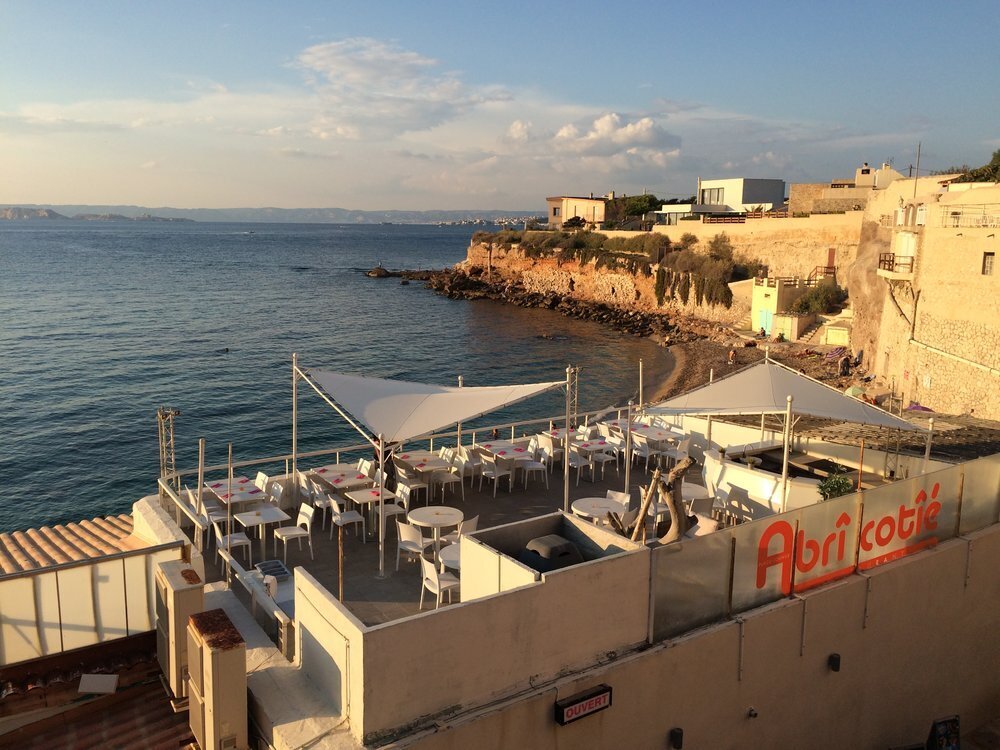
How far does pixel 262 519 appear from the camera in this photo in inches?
366

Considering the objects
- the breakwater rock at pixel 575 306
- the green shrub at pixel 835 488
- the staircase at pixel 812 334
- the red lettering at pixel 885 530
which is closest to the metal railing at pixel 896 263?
the staircase at pixel 812 334

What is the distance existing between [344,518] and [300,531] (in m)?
0.57

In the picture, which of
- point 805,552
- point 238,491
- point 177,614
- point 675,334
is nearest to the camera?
point 177,614

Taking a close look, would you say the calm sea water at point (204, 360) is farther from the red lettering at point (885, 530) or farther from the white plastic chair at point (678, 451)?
the red lettering at point (885, 530)

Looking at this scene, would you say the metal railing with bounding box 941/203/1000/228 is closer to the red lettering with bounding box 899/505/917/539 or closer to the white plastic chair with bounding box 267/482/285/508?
the red lettering with bounding box 899/505/917/539

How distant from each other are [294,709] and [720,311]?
49849 mm

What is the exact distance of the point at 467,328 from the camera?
57625mm

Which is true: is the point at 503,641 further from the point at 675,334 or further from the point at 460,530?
the point at 675,334

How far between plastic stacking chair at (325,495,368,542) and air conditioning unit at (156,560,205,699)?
3218 mm

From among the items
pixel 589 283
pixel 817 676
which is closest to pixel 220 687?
pixel 817 676

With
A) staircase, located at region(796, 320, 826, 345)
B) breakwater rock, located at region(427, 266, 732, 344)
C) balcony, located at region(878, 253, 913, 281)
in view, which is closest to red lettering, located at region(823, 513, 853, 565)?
balcony, located at region(878, 253, 913, 281)

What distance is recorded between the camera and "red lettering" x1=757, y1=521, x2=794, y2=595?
651cm

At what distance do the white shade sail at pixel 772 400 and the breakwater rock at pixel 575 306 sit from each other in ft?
119

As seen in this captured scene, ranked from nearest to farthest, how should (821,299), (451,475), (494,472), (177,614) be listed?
(177,614), (451,475), (494,472), (821,299)
